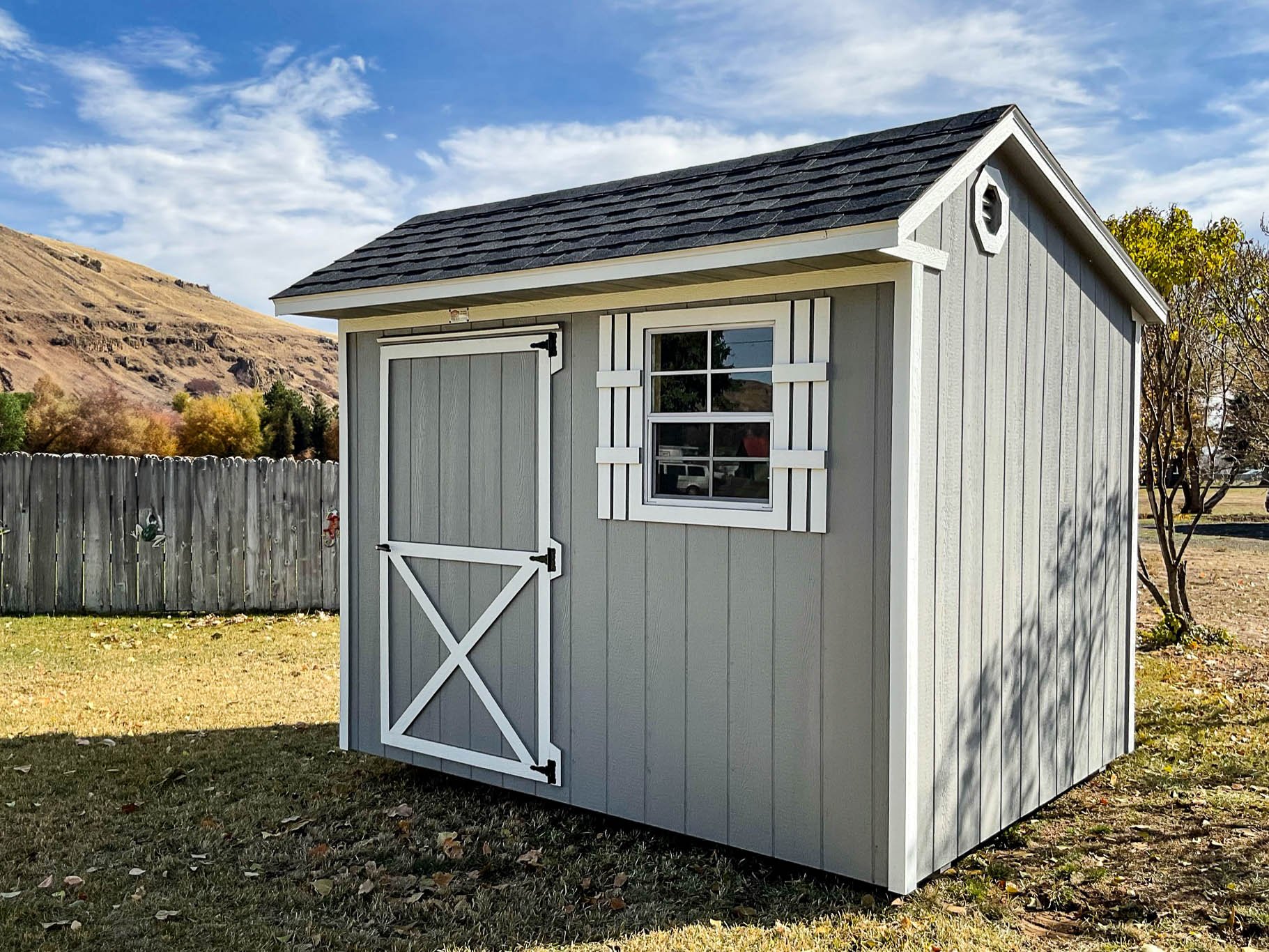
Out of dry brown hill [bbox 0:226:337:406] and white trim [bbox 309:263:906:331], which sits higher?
dry brown hill [bbox 0:226:337:406]

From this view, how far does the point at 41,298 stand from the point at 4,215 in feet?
53.2

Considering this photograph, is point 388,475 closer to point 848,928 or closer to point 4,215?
point 848,928

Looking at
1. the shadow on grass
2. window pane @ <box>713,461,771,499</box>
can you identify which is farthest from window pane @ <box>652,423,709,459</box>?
the shadow on grass

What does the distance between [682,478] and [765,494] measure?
1.40 feet

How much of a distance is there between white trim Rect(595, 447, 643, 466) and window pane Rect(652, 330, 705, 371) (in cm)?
39

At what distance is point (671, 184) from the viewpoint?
547 cm

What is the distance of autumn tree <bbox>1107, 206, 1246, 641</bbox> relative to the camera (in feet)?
30.5

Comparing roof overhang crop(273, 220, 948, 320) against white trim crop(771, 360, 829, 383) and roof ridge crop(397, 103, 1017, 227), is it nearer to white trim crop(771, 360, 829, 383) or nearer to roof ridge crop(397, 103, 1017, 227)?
white trim crop(771, 360, 829, 383)

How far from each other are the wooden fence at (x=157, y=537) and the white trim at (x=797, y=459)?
8388 mm

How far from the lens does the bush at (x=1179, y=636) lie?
9.47 m

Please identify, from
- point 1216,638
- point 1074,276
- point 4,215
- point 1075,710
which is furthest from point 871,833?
point 4,215

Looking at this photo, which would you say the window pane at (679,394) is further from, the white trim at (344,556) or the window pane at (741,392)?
the white trim at (344,556)

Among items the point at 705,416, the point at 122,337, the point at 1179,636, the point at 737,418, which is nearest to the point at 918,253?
the point at 737,418

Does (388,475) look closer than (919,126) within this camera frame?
No
